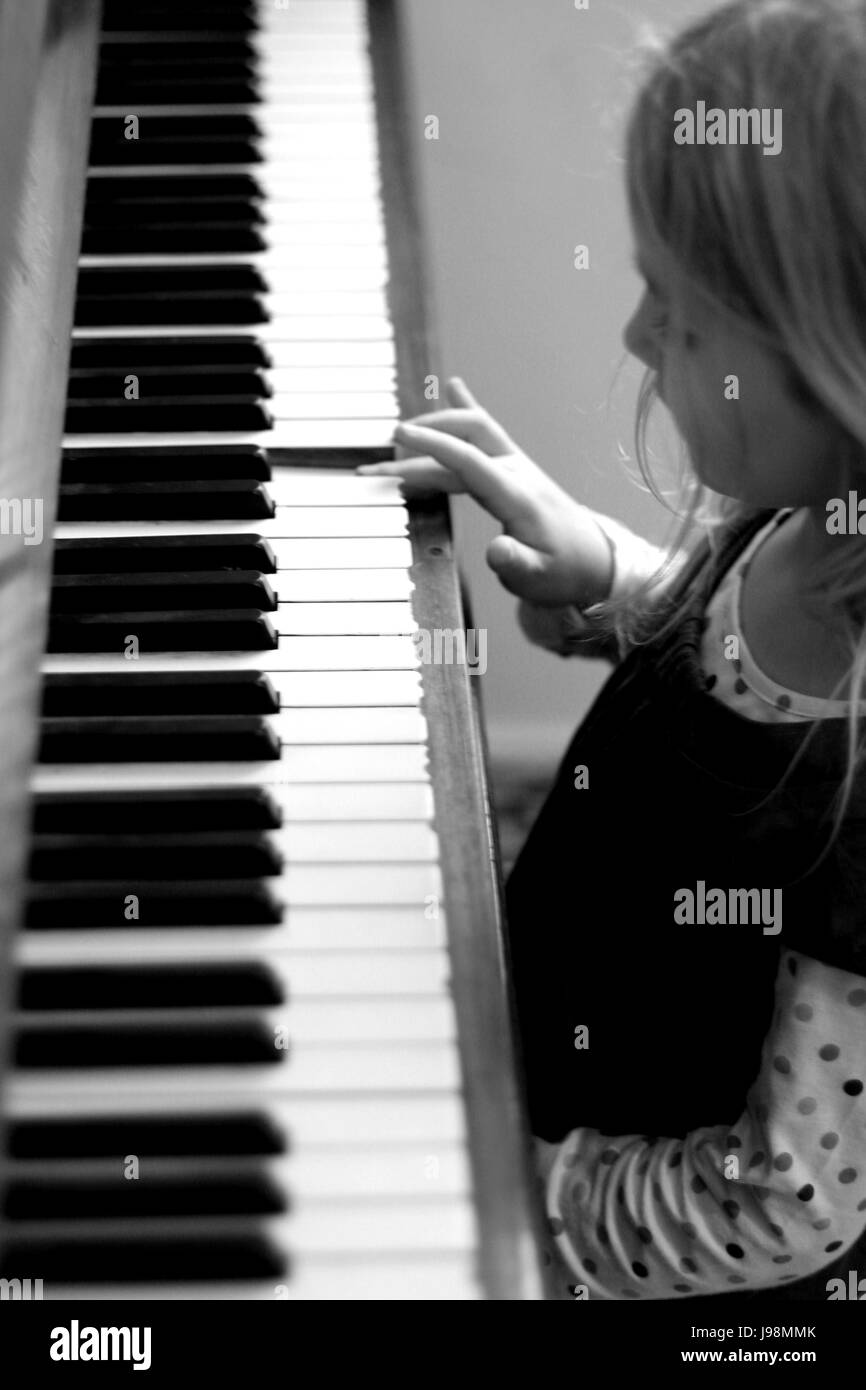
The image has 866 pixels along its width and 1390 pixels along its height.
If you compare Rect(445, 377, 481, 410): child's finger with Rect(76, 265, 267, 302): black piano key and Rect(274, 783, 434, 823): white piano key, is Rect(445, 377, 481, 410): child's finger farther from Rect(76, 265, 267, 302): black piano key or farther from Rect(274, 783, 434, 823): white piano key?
Rect(274, 783, 434, 823): white piano key

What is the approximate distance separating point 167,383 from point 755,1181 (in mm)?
671

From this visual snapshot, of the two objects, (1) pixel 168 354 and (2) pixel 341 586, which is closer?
(2) pixel 341 586

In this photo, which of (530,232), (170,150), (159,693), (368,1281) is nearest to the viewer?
(368,1281)

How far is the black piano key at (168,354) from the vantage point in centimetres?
108

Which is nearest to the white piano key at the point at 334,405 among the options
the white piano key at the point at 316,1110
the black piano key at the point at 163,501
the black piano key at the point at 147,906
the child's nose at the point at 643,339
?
the black piano key at the point at 163,501

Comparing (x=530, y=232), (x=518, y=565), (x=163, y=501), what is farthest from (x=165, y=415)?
(x=530, y=232)

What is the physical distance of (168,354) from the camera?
109cm

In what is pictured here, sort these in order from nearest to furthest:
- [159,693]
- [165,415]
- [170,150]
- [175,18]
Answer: [159,693] → [165,415] → [170,150] → [175,18]

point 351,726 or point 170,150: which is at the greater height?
point 170,150

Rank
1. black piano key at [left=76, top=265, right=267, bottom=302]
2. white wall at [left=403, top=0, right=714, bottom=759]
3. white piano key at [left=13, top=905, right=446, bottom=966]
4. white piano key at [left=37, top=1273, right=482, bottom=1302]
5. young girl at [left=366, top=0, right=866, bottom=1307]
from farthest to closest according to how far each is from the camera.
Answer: white wall at [left=403, top=0, right=714, bottom=759] < black piano key at [left=76, top=265, right=267, bottom=302] < young girl at [left=366, top=0, right=866, bottom=1307] < white piano key at [left=13, top=905, right=446, bottom=966] < white piano key at [left=37, top=1273, right=482, bottom=1302]

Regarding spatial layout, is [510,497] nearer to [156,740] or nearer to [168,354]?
[168,354]

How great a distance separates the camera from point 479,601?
2100 millimetres

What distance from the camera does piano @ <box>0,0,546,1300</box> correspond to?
2.03ft

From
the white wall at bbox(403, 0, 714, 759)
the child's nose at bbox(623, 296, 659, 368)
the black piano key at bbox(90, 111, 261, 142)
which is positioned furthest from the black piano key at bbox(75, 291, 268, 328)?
the white wall at bbox(403, 0, 714, 759)
